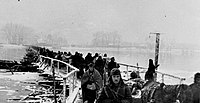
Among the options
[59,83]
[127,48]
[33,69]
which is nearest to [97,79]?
[59,83]

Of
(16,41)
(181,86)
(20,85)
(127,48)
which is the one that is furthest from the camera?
(16,41)

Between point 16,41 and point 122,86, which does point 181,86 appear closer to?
point 122,86

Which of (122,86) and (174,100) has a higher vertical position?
(122,86)

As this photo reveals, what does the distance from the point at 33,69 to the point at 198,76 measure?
56.3ft

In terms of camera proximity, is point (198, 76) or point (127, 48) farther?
point (127, 48)

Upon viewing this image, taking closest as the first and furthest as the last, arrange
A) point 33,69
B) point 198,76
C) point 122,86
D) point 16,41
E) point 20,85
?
point 122,86 < point 198,76 < point 20,85 < point 33,69 < point 16,41

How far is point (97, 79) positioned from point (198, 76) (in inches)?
103

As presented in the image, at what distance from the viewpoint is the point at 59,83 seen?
1593 cm

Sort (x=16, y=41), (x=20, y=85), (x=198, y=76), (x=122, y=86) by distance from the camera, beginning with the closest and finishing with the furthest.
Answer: (x=122, y=86)
(x=198, y=76)
(x=20, y=85)
(x=16, y=41)

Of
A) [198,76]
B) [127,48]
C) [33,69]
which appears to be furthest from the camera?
[127,48]

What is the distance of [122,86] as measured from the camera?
5.68 m

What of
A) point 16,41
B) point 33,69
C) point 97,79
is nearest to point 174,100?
point 97,79

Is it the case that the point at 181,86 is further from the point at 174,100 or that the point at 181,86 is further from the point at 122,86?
the point at 122,86

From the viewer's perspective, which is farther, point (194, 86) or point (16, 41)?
point (16, 41)
